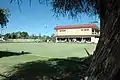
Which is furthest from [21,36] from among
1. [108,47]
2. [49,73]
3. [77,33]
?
[108,47]

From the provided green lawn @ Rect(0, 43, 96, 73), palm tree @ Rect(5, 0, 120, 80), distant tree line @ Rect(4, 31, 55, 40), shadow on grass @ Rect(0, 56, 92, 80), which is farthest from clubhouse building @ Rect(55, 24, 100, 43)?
→ palm tree @ Rect(5, 0, 120, 80)

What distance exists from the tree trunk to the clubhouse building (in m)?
82.8

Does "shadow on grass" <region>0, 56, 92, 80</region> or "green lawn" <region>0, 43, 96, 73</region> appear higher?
"shadow on grass" <region>0, 56, 92, 80</region>

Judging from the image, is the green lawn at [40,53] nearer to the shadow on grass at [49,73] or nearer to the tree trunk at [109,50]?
the shadow on grass at [49,73]

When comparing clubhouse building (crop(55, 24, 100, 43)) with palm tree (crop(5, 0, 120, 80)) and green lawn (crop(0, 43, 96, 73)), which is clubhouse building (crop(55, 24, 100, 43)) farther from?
palm tree (crop(5, 0, 120, 80))

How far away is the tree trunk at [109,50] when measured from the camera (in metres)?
2.85

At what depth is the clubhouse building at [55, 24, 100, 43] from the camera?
3420 inches

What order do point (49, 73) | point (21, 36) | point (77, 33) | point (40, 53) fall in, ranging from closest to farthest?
1. point (49, 73)
2. point (40, 53)
3. point (77, 33)
4. point (21, 36)

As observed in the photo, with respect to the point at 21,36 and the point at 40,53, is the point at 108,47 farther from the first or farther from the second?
the point at 21,36

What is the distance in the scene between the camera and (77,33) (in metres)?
91.3

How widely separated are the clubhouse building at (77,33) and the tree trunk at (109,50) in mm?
82766

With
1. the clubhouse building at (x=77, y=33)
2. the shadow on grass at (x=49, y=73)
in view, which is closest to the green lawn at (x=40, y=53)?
the shadow on grass at (x=49, y=73)

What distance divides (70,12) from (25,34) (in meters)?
130

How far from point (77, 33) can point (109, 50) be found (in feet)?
291
